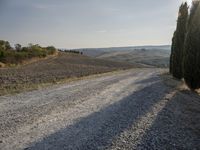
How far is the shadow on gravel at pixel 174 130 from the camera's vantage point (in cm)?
806

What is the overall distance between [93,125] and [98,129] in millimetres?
485

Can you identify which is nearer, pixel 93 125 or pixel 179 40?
pixel 93 125

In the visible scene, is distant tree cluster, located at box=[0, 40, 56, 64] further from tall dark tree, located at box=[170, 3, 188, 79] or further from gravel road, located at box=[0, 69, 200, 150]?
gravel road, located at box=[0, 69, 200, 150]

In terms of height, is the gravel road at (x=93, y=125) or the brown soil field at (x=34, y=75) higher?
the gravel road at (x=93, y=125)

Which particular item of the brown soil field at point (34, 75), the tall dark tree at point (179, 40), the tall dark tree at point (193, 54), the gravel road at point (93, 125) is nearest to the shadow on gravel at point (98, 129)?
the gravel road at point (93, 125)

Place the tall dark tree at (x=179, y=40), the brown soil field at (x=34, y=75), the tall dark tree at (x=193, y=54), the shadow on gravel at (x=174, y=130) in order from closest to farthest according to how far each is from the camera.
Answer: the shadow on gravel at (x=174, y=130), the tall dark tree at (x=193, y=54), the brown soil field at (x=34, y=75), the tall dark tree at (x=179, y=40)

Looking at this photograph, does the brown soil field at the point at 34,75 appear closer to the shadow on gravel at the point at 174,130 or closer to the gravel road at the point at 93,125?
the gravel road at the point at 93,125

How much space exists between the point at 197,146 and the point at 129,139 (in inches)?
65.3

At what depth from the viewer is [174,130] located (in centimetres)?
953

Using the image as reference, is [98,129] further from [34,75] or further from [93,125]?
[34,75]

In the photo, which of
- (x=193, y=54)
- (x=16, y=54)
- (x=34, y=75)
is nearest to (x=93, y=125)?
(x=193, y=54)

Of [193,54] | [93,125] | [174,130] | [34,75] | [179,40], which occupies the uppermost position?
[179,40]

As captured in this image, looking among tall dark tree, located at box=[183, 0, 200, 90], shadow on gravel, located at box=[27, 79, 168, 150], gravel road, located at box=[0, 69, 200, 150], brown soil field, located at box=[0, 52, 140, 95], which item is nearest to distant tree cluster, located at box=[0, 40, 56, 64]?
brown soil field, located at box=[0, 52, 140, 95]

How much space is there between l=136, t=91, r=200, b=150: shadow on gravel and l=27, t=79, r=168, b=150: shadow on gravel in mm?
746
